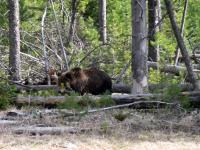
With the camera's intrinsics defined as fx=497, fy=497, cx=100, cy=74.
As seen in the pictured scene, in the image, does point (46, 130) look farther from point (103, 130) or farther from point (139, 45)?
point (139, 45)

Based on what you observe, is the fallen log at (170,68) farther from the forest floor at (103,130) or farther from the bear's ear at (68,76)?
the forest floor at (103,130)

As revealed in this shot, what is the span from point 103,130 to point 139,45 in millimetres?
3282

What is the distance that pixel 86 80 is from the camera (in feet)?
40.2

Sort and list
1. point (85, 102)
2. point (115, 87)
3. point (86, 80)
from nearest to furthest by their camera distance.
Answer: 1. point (85, 102)
2. point (86, 80)
3. point (115, 87)

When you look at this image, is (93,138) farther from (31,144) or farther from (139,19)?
(139,19)

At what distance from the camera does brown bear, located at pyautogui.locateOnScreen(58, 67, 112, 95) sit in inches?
476

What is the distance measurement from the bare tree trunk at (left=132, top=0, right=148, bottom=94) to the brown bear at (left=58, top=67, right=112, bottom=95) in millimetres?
1507

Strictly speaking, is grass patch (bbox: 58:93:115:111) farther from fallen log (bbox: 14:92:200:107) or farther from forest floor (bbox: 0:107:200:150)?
forest floor (bbox: 0:107:200:150)

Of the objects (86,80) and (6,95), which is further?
(86,80)

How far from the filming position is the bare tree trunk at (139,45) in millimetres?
10531

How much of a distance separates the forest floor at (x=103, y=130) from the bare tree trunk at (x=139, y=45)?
152 centimetres

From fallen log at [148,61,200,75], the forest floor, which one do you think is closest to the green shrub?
the forest floor

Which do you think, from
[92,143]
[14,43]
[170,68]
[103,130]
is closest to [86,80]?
[14,43]

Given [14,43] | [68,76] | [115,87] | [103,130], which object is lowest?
[103,130]
